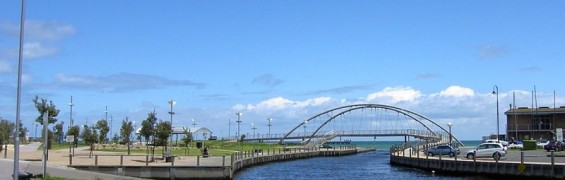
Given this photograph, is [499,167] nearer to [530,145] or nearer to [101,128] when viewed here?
[530,145]

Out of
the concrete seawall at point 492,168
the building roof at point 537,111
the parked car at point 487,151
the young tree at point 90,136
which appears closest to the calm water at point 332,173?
the concrete seawall at point 492,168

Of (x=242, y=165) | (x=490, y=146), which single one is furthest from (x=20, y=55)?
(x=490, y=146)

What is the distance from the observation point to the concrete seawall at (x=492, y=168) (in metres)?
45.8

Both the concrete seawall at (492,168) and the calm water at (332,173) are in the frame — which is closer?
the concrete seawall at (492,168)

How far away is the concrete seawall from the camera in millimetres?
45750

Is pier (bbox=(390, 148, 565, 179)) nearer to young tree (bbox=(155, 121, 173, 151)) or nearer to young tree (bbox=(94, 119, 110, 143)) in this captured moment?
young tree (bbox=(155, 121, 173, 151))

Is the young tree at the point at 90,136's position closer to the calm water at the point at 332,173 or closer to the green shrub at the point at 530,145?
the calm water at the point at 332,173

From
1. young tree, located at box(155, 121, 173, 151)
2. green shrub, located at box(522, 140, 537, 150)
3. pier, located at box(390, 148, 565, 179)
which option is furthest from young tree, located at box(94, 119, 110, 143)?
green shrub, located at box(522, 140, 537, 150)

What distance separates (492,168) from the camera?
51781 mm

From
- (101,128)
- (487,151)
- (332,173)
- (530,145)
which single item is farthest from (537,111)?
(101,128)

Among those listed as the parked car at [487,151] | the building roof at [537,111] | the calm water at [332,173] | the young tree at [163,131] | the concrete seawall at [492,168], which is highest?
the building roof at [537,111]

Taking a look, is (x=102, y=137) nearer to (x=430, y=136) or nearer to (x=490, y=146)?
(x=490, y=146)

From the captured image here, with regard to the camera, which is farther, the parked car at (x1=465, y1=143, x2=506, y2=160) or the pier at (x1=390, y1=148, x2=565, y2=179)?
the parked car at (x1=465, y1=143, x2=506, y2=160)

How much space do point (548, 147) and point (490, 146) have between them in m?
13.8
